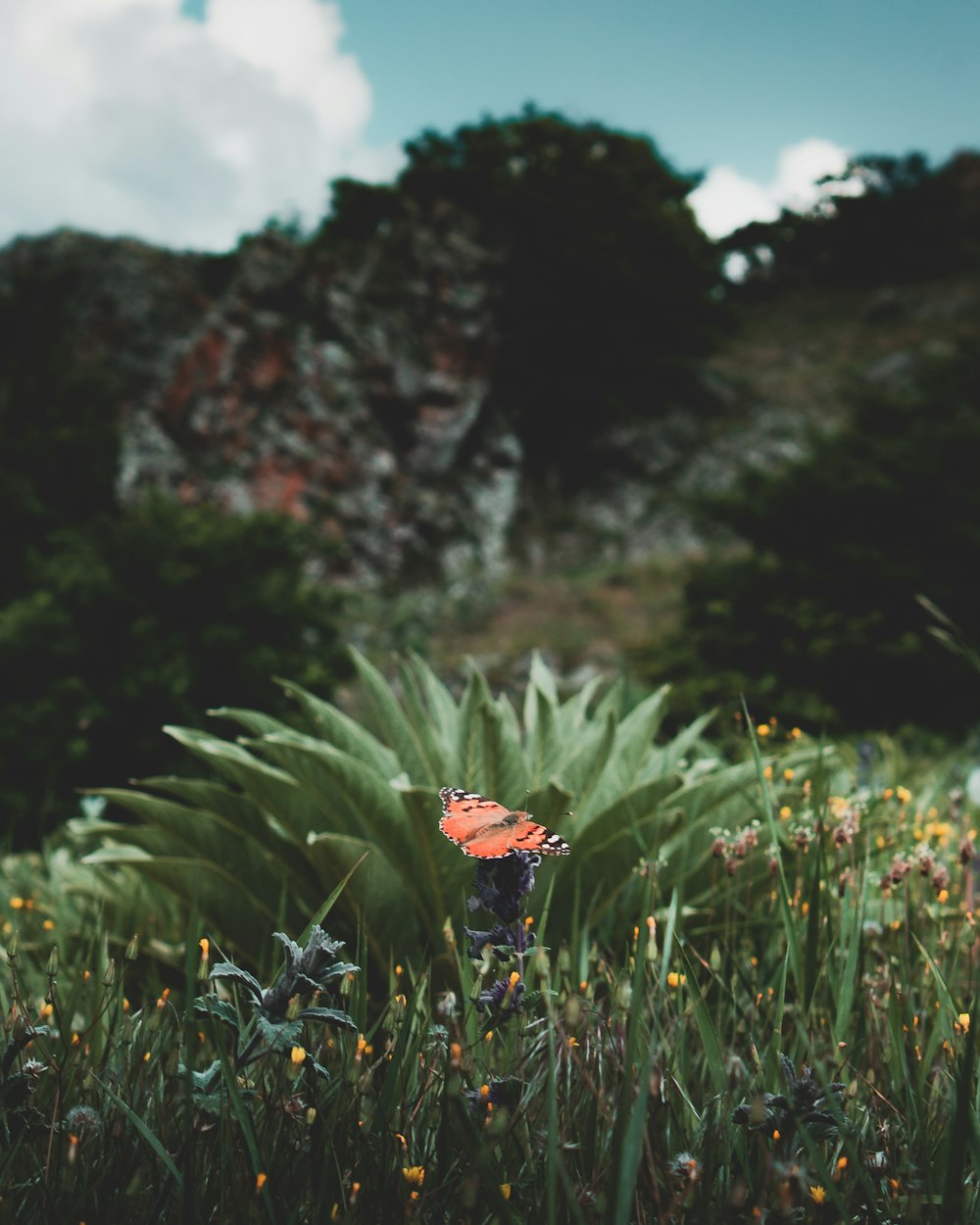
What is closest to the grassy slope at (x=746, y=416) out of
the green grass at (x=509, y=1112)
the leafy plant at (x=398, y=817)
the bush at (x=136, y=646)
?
the bush at (x=136, y=646)

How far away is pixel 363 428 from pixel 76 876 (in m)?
15.2

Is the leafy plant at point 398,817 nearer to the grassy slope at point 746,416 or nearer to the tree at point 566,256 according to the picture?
the grassy slope at point 746,416

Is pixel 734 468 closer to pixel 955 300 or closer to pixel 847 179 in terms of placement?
pixel 955 300

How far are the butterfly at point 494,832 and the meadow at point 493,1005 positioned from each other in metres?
0.05

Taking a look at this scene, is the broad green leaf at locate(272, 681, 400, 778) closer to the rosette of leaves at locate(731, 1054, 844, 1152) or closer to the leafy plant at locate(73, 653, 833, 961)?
the leafy plant at locate(73, 653, 833, 961)

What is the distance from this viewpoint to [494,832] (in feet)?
2.56

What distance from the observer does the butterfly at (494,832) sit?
746 millimetres

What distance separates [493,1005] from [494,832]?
0.21m

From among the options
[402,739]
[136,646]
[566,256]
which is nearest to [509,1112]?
[402,739]

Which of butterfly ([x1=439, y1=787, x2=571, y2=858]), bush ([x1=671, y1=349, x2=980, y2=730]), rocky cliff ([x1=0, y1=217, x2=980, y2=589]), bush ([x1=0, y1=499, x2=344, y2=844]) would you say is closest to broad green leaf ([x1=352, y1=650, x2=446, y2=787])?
butterfly ([x1=439, y1=787, x2=571, y2=858])

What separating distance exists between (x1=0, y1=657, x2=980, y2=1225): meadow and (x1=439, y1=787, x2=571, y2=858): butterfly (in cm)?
5

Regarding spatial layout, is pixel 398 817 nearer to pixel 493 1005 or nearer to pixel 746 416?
pixel 493 1005

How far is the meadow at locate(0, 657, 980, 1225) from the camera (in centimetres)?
78

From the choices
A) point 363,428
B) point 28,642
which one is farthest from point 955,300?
point 28,642
